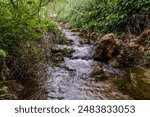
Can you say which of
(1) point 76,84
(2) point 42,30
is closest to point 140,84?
(1) point 76,84

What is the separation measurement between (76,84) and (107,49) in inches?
98.8

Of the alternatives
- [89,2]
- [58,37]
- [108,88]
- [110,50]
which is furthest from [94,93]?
[89,2]

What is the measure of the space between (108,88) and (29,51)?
1883mm

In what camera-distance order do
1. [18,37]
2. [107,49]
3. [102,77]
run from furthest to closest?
[107,49] → [102,77] → [18,37]

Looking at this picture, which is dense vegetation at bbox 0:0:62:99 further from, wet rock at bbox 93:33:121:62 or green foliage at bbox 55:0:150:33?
wet rock at bbox 93:33:121:62

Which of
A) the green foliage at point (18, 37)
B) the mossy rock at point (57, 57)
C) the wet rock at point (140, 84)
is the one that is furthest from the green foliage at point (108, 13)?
the wet rock at point (140, 84)

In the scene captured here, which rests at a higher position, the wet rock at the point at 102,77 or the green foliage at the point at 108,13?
the green foliage at the point at 108,13

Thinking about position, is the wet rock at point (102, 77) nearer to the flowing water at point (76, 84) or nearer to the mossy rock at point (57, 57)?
the flowing water at point (76, 84)

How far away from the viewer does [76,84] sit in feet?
17.8

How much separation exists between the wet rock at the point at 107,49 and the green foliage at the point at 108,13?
1710 millimetres

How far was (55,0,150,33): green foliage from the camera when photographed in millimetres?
9043

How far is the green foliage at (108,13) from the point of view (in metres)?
9.04

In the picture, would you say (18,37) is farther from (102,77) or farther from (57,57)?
(57,57)

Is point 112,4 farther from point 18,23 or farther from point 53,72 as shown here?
point 18,23
